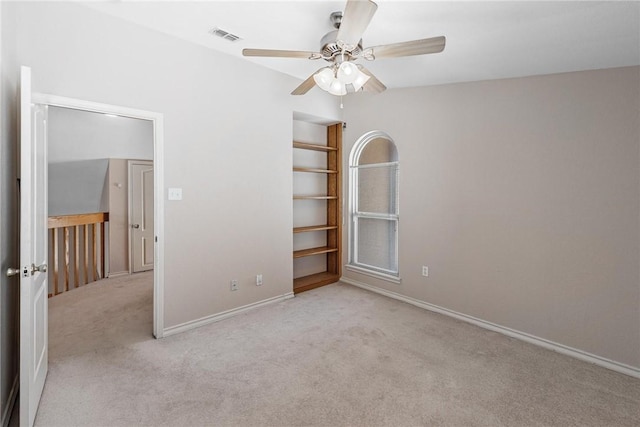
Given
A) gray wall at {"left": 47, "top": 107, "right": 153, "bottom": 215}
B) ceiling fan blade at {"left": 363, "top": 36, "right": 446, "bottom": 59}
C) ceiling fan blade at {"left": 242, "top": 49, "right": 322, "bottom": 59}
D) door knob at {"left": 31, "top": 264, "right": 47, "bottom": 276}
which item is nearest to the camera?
door knob at {"left": 31, "top": 264, "right": 47, "bottom": 276}

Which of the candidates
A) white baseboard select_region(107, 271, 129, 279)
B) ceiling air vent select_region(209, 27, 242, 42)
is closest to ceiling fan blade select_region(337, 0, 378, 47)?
ceiling air vent select_region(209, 27, 242, 42)

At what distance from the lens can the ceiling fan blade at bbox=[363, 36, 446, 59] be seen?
181 cm

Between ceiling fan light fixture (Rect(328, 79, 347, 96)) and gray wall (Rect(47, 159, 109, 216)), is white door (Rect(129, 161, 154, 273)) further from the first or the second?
ceiling fan light fixture (Rect(328, 79, 347, 96))

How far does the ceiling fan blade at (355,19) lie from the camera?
156 cm

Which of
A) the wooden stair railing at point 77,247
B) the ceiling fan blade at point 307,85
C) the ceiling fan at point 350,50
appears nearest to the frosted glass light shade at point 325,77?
the ceiling fan at point 350,50

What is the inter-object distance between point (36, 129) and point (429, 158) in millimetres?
3370

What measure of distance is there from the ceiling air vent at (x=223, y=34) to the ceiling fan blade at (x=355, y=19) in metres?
1.30

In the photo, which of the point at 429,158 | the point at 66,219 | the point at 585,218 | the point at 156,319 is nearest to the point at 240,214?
the point at 156,319

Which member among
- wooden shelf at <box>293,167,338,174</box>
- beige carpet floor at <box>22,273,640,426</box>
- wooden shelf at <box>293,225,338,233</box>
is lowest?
beige carpet floor at <box>22,273,640,426</box>

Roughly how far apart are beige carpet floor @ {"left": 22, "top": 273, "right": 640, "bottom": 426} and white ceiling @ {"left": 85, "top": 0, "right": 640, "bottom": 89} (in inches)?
94.4

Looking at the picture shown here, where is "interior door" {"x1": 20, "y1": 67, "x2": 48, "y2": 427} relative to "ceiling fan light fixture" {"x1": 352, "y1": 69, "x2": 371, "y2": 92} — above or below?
below

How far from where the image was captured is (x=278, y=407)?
6.44 feet

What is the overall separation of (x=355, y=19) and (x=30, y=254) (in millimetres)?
2136

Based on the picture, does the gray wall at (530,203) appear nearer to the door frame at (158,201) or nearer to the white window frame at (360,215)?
the white window frame at (360,215)
